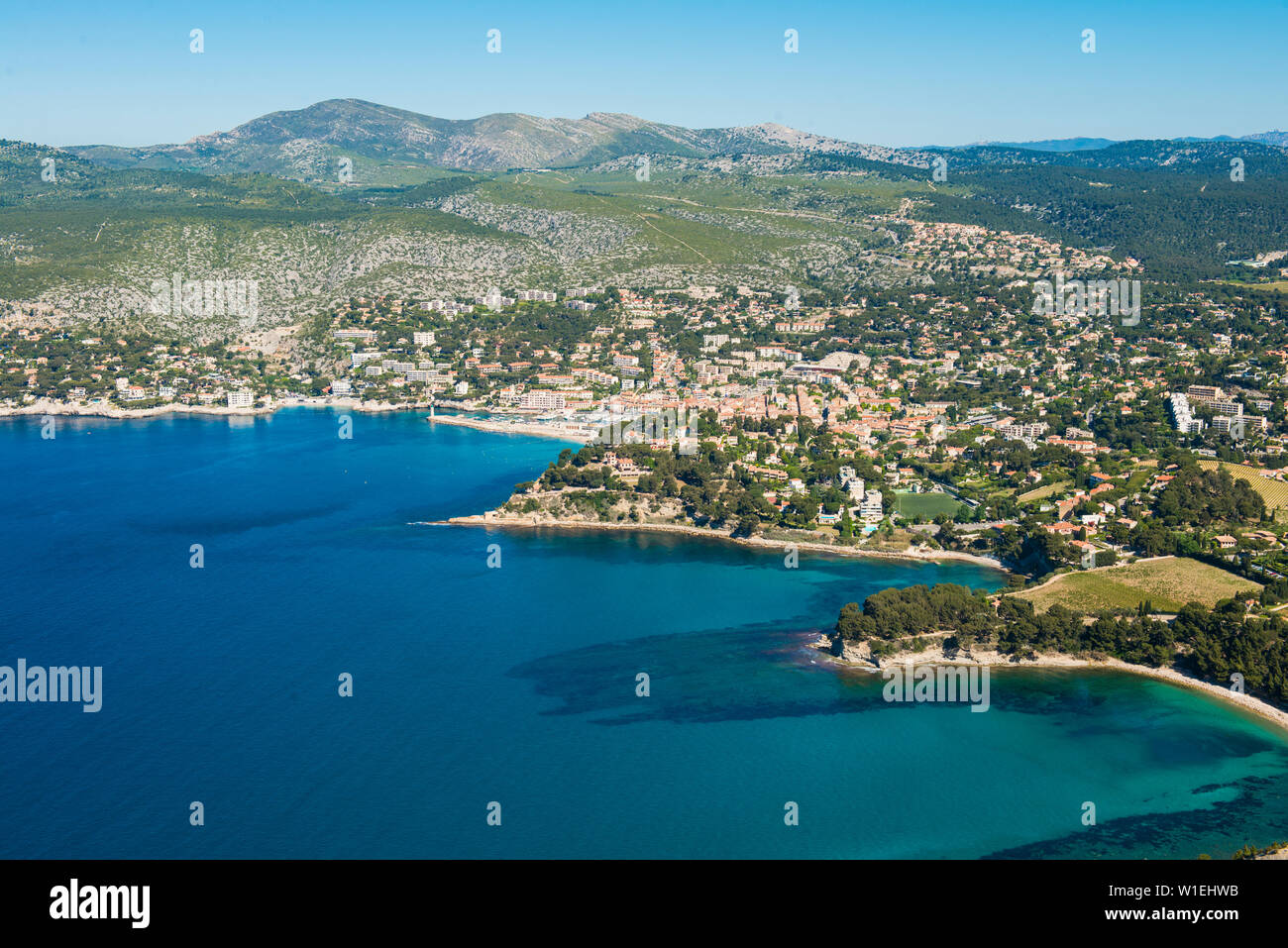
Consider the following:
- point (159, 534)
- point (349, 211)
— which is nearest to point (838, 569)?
point (159, 534)

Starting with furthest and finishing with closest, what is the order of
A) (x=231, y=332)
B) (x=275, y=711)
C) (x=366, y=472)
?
(x=231, y=332), (x=366, y=472), (x=275, y=711)

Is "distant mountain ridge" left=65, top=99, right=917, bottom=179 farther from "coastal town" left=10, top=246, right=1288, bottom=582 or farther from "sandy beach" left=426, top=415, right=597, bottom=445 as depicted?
"sandy beach" left=426, top=415, right=597, bottom=445

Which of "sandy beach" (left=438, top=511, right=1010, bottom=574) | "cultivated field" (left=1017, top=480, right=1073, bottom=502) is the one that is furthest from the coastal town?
"sandy beach" (left=438, top=511, right=1010, bottom=574)

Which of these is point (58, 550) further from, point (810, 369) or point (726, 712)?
point (810, 369)

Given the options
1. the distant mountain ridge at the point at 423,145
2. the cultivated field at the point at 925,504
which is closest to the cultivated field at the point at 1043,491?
the cultivated field at the point at 925,504

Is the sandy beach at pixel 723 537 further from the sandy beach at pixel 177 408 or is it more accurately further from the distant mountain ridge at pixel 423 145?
the distant mountain ridge at pixel 423 145

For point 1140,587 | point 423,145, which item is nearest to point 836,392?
point 1140,587

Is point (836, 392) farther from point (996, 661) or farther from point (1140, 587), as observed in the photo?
point (996, 661)
